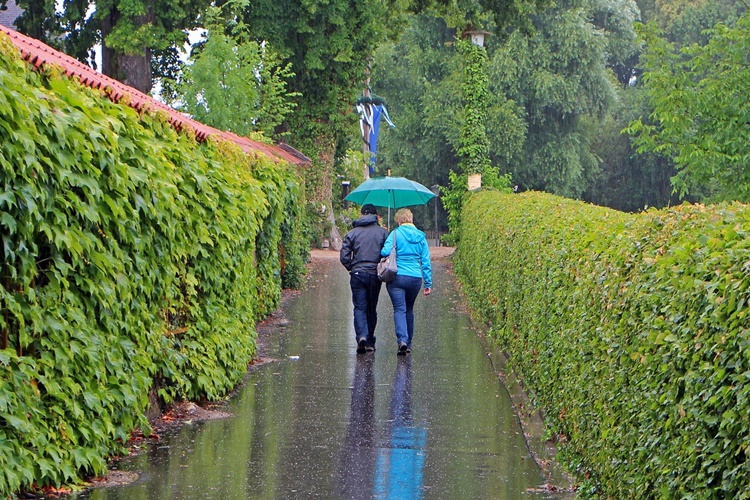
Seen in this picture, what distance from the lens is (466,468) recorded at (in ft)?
24.5

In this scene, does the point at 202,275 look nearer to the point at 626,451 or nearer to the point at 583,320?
the point at 583,320

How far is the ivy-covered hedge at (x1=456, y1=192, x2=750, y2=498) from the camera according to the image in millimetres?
3568

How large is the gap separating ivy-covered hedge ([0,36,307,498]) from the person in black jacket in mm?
3672

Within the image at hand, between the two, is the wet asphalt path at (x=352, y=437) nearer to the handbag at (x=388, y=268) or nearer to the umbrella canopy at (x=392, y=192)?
the handbag at (x=388, y=268)

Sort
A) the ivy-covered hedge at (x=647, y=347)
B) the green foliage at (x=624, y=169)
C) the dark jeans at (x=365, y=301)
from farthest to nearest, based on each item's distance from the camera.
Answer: the green foliage at (x=624, y=169) → the dark jeans at (x=365, y=301) → the ivy-covered hedge at (x=647, y=347)

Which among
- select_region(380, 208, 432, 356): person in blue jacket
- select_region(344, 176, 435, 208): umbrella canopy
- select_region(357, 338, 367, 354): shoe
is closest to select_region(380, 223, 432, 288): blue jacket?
select_region(380, 208, 432, 356): person in blue jacket

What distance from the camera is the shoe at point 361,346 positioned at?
12.9 m

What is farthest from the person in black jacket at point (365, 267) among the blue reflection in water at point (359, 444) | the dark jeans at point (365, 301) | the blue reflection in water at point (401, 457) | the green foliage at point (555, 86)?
the green foliage at point (555, 86)

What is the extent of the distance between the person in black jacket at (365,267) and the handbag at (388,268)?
0.95 feet

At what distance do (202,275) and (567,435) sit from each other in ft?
12.0

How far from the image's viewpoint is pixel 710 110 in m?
24.5

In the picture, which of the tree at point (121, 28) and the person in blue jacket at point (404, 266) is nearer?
the person in blue jacket at point (404, 266)

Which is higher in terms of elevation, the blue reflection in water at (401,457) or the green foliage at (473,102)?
the green foliage at (473,102)

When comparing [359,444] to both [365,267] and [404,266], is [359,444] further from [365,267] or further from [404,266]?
[365,267]
